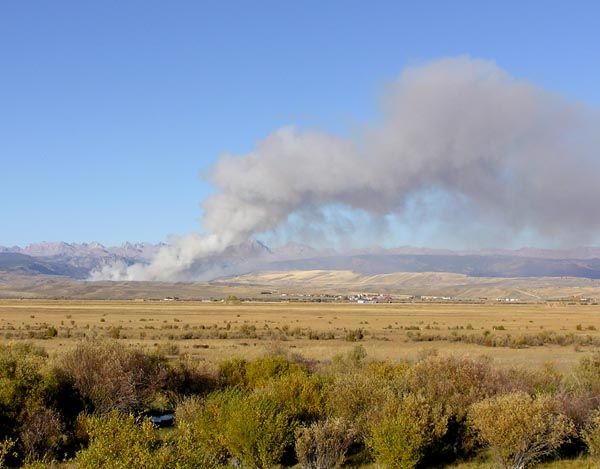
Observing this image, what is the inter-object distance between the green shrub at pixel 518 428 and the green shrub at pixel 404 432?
1015 millimetres

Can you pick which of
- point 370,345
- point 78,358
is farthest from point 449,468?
point 370,345

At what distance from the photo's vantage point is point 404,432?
14883 millimetres

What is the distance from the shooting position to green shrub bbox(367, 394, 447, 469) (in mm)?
14812

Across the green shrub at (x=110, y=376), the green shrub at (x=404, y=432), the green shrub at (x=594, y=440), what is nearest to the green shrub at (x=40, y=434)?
the green shrub at (x=110, y=376)

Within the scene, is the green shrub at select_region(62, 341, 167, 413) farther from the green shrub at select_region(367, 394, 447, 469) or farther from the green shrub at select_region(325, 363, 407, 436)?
the green shrub at select_region(367, 394, 447, 469)

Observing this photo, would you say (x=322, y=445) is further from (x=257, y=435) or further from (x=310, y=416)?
(x=310, y=416)

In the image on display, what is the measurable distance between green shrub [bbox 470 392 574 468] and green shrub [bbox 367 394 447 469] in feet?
3.33

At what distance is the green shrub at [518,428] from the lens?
1519cm

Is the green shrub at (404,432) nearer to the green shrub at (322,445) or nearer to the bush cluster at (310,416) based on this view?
the bush cluster at (310,416)

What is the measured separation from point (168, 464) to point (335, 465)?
6.57 metres

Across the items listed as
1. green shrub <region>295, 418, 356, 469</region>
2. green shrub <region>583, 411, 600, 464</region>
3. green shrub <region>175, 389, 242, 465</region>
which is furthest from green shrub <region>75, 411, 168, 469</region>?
green shrub <region>583, 411, 600, 464</region>

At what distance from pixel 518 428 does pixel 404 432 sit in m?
2.62

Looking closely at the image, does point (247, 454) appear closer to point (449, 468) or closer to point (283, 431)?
point (283, 431)

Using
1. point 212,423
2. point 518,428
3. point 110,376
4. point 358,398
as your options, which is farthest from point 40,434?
point 518,428
